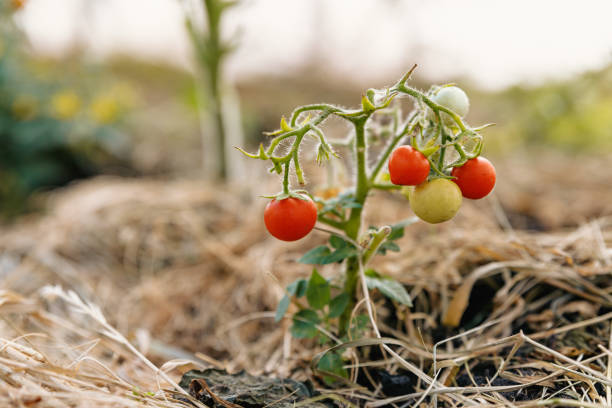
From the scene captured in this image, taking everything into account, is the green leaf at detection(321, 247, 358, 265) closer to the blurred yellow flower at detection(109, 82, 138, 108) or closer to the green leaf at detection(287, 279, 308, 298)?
the green leaf at detection(287, 279, 308, 298)

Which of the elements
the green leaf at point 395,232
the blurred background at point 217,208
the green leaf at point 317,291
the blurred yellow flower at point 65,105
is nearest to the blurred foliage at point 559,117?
the blurred background at point 217,208

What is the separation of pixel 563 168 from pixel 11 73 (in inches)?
163

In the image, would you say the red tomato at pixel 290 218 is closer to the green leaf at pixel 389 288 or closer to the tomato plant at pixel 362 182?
the tomato plant at pixel 362 182

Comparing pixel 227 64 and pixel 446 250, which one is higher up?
pixel 227 64

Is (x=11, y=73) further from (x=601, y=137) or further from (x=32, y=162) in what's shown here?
(x=601, y=137)

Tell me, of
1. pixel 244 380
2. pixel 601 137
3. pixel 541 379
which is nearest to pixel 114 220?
pixel 244 380

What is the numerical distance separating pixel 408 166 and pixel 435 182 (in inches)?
2.5

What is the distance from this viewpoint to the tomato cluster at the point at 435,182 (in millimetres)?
775

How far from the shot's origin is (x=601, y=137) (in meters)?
3.49

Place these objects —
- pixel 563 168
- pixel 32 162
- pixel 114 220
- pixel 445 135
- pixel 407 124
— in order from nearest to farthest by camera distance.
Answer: pixel 445 135
pixel 407 124
pixel 114 220
pixel 563 168
pixel 32 162

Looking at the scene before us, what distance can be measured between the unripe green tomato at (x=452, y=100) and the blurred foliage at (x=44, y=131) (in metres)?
3.25

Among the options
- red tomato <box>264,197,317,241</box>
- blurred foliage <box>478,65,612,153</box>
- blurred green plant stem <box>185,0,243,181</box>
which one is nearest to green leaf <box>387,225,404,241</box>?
red tomato <box>264,197,317,241</box>

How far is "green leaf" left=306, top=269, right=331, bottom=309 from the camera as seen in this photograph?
981mm

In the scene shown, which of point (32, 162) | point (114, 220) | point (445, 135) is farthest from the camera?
point (32, 162)
